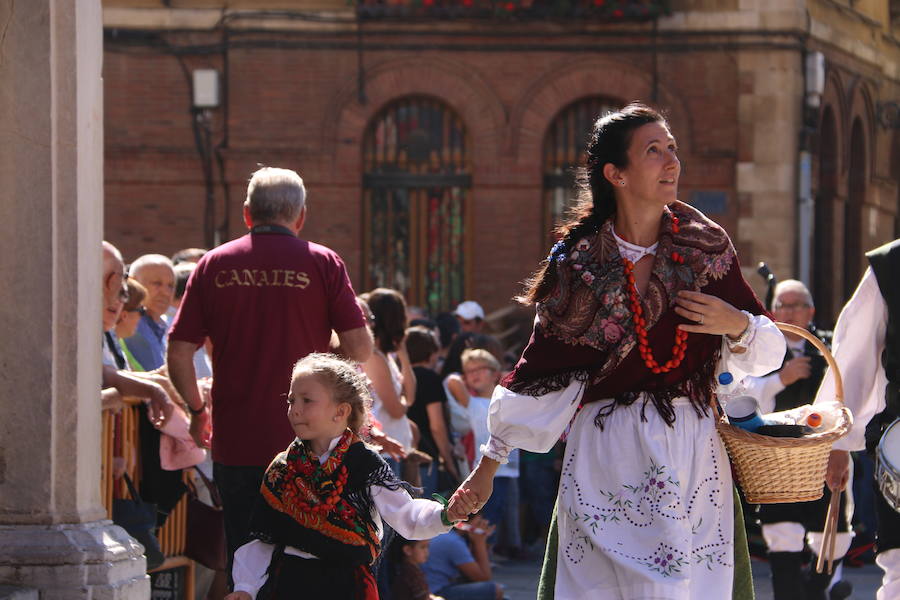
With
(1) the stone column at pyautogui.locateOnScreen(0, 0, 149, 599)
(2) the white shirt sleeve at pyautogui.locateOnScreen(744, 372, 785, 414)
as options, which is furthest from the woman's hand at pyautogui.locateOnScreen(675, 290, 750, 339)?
(2) the white shirt sleeve at pyautogui.locateOnScreen(744, 372, 785, 414)

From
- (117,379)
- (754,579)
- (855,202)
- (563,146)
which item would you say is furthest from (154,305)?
(855,202)

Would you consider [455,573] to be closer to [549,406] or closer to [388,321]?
[388,321]

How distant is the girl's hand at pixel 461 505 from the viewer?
17.4 feet

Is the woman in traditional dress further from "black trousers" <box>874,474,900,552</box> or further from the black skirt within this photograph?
"black trousers" <box>874,474,900,552</box>

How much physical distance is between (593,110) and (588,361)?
15706 mm

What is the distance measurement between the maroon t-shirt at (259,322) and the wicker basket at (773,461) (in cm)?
216

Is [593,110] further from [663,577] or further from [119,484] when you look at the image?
[663,577]

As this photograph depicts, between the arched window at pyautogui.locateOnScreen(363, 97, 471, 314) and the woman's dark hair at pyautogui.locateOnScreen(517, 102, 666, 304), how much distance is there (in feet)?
49.4

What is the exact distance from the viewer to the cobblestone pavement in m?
11.1

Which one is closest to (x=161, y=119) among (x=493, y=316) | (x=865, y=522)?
(x=493, y=316)

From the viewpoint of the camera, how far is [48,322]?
22.1 feet

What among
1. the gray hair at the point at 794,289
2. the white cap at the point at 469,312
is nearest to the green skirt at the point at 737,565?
the gray hair at the point at 794,289

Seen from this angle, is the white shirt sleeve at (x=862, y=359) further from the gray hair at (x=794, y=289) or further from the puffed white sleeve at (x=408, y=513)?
the gray hair at (x=794, y=289)

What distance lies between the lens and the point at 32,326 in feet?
22.1
